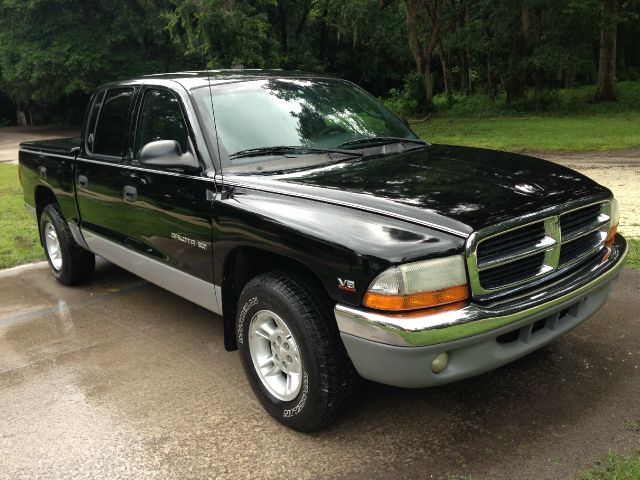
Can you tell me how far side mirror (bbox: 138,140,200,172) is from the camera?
12.2ft

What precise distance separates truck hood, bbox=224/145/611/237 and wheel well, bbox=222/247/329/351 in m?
0.37

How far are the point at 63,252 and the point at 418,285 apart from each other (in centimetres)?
422

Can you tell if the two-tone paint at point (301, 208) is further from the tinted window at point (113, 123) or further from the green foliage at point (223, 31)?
the green foliage at point (223, 31)

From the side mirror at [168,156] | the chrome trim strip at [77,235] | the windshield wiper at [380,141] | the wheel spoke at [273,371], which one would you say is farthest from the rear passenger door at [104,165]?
the wheel spoke at [273,371]

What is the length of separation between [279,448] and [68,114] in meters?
42.3

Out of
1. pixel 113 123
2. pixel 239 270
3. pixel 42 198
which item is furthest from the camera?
pixel 42 198

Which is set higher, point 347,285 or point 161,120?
point 161,120

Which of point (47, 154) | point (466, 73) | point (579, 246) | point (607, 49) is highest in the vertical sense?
point (607, 49)

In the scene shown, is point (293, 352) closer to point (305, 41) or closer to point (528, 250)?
point (528, 250)

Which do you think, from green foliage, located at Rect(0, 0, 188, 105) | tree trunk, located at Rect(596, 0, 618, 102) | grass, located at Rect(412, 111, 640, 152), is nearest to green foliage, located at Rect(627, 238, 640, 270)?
grass, located at Rect(412, 111, 640, 152)

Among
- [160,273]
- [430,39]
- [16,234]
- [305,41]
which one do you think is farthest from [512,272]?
[305,41]

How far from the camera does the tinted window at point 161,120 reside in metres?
4.05

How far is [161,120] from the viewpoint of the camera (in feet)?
14.1

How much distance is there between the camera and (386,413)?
11.3 ft
